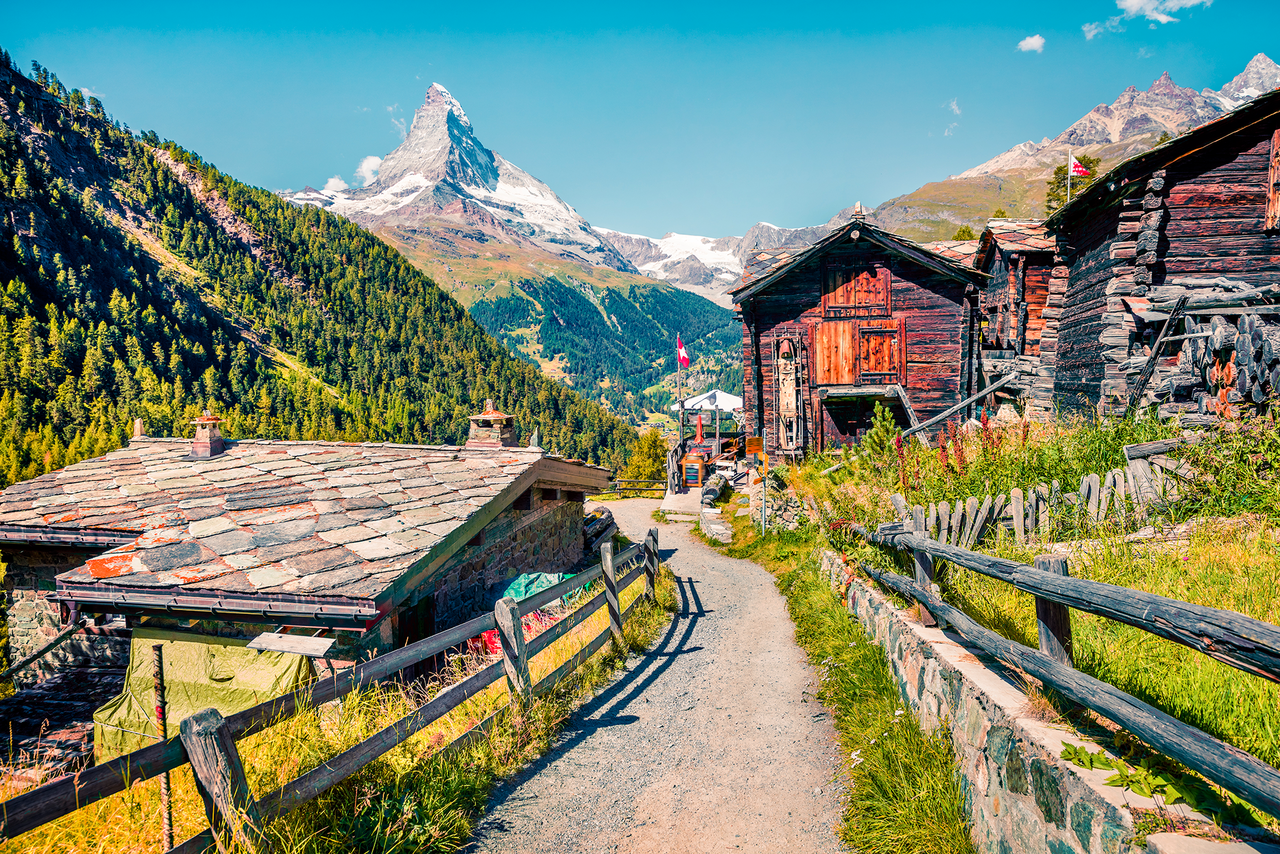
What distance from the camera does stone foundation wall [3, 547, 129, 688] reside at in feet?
27.8

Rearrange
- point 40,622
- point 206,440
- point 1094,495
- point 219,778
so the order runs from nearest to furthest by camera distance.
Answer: point 219,778
point 1094,495
point 40,622
point 206,440

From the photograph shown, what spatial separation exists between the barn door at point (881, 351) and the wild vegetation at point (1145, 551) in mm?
8865

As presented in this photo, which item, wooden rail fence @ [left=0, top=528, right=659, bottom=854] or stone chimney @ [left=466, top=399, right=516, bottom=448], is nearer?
wooden rail fence @ [left=0, top=528, right=659, bottom=854]

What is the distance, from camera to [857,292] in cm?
1916

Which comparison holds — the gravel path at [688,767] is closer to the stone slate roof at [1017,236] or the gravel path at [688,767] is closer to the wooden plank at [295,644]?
the wooden plank at [295,644]

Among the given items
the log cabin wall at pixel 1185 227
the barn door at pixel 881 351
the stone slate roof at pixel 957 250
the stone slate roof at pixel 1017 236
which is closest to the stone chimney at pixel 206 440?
the log cabin wall at pixel 1185 227

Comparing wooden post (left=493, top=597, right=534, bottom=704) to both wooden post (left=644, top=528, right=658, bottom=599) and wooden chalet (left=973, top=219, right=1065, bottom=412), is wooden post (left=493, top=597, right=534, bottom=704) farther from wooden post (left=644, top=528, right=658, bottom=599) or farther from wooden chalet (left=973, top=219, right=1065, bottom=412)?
wooden chalet (left=973, top=219, right=1065, bottom=412)

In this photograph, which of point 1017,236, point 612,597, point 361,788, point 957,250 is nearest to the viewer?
point 361,788

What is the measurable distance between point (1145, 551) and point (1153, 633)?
3309 mm

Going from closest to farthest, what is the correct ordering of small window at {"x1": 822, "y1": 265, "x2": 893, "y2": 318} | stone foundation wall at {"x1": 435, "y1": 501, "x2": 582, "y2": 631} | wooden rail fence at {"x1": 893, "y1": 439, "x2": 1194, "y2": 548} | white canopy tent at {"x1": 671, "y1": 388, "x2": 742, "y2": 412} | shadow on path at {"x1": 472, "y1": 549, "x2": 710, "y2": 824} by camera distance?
shadow on path at {"x1": 472, "y1": 549, "x2": 710, "y2": 824} → wooden rail fence at {"x1": 893, "y1": 439, "x2": 1194, "y2": 548} → stone foundation wall at {"x1": 435, "y1": 501, "x2": 582, "y2": 631} → small window at {"x1": 822, "y1": 265, "x2": 893, "y2": 318} → white canopy tent at {"x1": 671, "y1": 388, "x2": 742, "y2": 412}

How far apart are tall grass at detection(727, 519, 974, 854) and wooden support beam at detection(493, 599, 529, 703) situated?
287 cm

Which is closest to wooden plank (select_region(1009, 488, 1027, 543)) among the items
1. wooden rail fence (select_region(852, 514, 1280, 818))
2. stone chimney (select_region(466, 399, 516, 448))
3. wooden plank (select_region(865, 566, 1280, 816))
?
wooden rail fence (select_region(852, 514, 1280, 818))

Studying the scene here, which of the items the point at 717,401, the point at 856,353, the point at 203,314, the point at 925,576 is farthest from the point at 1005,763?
→ the point at 203,314

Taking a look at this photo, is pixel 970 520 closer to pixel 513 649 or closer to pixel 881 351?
pixel 513 649
